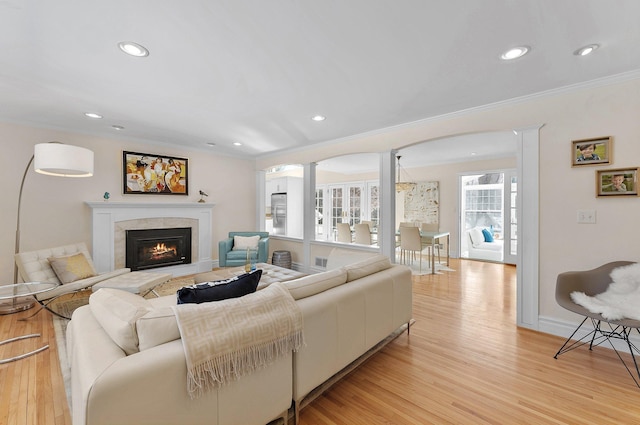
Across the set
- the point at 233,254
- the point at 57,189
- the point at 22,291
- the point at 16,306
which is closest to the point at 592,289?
the point at 233,254

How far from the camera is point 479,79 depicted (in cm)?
246

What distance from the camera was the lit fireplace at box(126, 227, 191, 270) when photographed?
15.0 feet

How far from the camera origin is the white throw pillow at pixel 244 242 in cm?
511

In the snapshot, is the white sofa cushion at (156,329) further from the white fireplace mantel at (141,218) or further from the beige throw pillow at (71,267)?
the white fireplace mantel at (141,218)

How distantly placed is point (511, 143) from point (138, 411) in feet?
19.5

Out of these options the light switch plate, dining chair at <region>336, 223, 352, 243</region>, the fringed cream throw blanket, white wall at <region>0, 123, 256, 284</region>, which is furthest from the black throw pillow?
dining chair at <region>336, 223, 352, 243</region>

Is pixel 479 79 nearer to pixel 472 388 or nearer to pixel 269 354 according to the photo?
pixel 472 388

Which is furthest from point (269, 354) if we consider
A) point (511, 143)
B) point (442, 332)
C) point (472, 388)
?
point (511, 143)

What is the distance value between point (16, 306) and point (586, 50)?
20.4 ft

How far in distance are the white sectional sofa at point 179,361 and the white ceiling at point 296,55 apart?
1667 millimetres

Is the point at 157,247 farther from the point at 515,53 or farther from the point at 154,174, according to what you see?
the point at 515,53

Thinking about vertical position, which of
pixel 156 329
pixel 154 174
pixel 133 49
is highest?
pixel 133 49

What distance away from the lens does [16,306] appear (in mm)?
3309

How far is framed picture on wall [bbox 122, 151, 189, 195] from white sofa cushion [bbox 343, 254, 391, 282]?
4082mm
